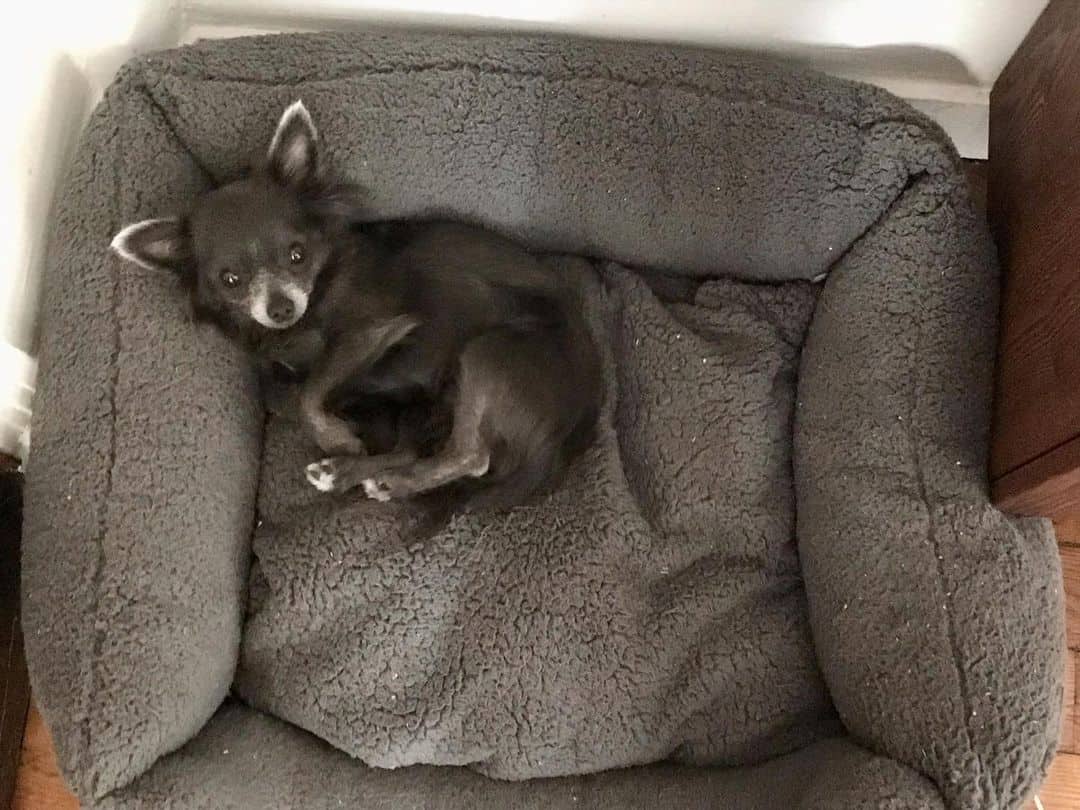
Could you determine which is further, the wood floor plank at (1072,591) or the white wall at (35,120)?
the wood floor plank at (1072,591)

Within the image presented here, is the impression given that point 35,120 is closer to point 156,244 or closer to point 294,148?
point 156,244

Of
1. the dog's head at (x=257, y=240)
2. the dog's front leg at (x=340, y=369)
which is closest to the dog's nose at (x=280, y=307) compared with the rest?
the dog's head at (x=257, y=240)

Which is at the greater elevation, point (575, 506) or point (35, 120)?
point (35, 120)

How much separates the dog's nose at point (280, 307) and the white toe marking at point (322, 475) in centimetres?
27

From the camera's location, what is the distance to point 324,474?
176cm

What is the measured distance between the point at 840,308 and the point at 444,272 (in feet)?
2.31

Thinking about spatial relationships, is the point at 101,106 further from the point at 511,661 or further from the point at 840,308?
the point at 840,308

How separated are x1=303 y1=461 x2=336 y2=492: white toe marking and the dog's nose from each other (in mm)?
268

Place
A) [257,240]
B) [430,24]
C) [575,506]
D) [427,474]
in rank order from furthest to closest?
[430,24], [575,506], [427,474], [257,240]

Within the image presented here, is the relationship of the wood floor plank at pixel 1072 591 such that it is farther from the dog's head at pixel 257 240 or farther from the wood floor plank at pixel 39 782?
the wood floor plank at pixel 39 782

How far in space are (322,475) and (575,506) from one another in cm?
44

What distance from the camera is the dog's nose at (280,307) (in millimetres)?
1626

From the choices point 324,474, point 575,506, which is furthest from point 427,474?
point 575,506

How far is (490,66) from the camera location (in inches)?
70.6
